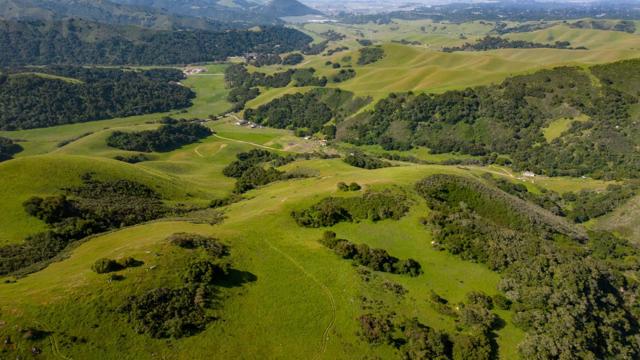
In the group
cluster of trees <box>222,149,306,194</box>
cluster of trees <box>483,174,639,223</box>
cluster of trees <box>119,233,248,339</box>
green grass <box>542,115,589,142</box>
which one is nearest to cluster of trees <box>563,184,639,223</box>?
cluster of trees <box>483,174,639,223</box>

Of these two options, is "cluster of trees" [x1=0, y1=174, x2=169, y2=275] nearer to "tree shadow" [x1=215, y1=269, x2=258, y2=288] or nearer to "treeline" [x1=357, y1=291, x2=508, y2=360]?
"tree shadow" [x1=215, y1=269, x2=258, y2=288]

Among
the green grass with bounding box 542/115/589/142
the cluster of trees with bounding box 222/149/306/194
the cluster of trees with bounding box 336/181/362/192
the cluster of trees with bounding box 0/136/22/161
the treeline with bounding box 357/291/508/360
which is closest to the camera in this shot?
the treeline with bounding box 357/291/508/360

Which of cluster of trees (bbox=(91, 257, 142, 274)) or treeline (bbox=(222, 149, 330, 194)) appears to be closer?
cluster of trees (bbox=(91, 257, 142, 274))

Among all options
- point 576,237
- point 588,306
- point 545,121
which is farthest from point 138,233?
point 545,121

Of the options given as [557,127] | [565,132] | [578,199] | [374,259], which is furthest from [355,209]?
[557,127]

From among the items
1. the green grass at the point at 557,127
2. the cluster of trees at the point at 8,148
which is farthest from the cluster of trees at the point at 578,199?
the cluster of trees at the point at 8,148

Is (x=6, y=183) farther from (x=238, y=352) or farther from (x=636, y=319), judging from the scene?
(x=636, y=319)

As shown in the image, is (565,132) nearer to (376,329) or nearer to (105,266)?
(376,329)
